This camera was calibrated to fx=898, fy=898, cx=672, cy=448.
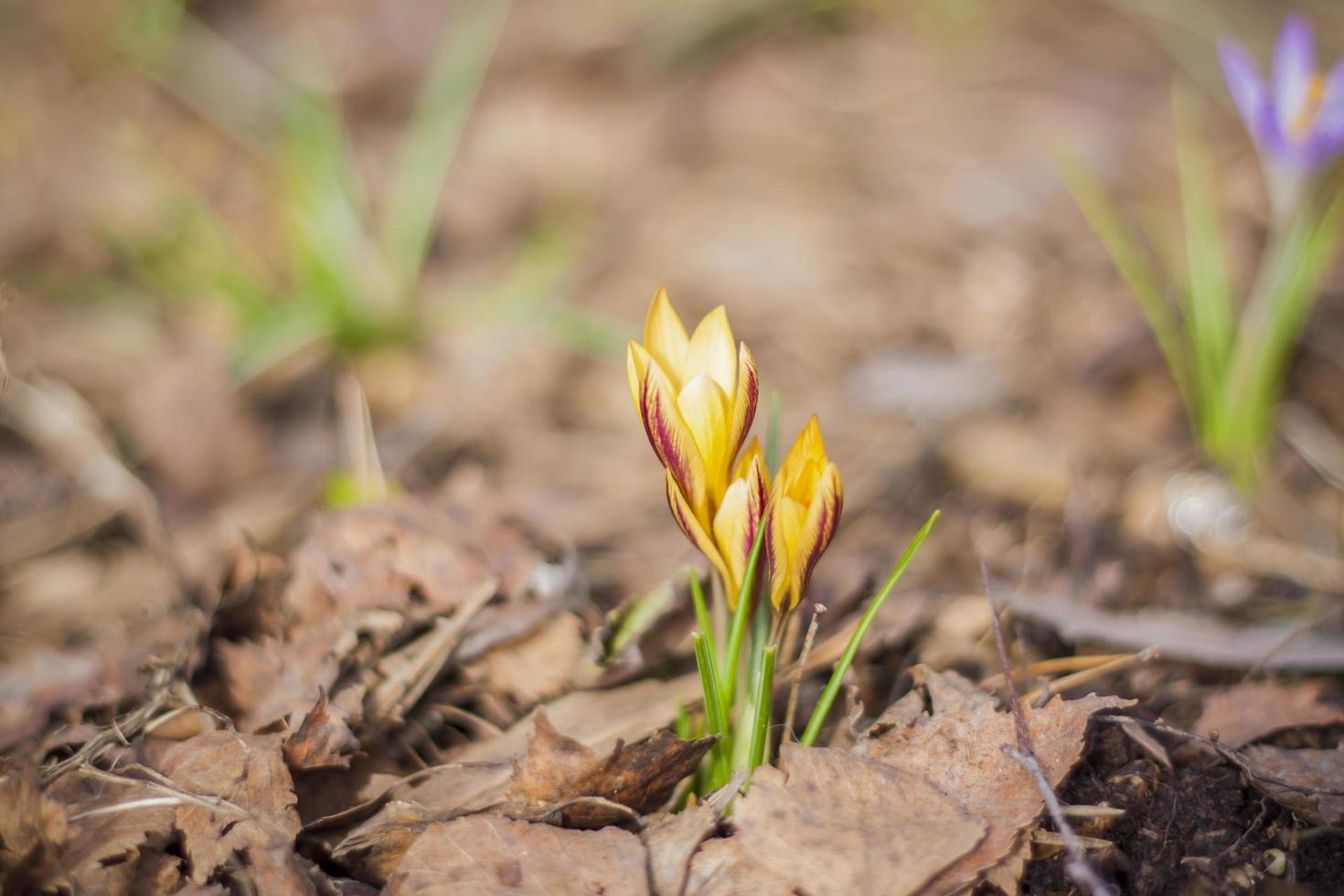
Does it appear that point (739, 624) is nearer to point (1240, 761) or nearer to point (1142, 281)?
point (1240, 761)

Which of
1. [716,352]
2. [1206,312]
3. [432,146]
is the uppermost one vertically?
[432,146]

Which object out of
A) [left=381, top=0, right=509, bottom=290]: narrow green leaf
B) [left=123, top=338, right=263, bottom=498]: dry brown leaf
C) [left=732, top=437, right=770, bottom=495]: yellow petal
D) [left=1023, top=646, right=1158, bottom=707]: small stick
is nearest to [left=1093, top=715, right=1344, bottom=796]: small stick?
[left=1023, top=646, right=1158, bottom=707]: small stick

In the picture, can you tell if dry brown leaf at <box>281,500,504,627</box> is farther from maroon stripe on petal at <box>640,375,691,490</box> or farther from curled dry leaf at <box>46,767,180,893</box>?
maroon stripe on petal at <box>640,375,691,490</box>

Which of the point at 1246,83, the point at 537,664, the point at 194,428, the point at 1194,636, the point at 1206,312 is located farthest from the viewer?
the point at 194,428

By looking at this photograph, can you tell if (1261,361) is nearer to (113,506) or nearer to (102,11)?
(113,506)

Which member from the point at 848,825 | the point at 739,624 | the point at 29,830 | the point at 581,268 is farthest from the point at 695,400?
the point at 581,268

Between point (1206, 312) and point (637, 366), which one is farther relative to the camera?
point (1206, 312)
